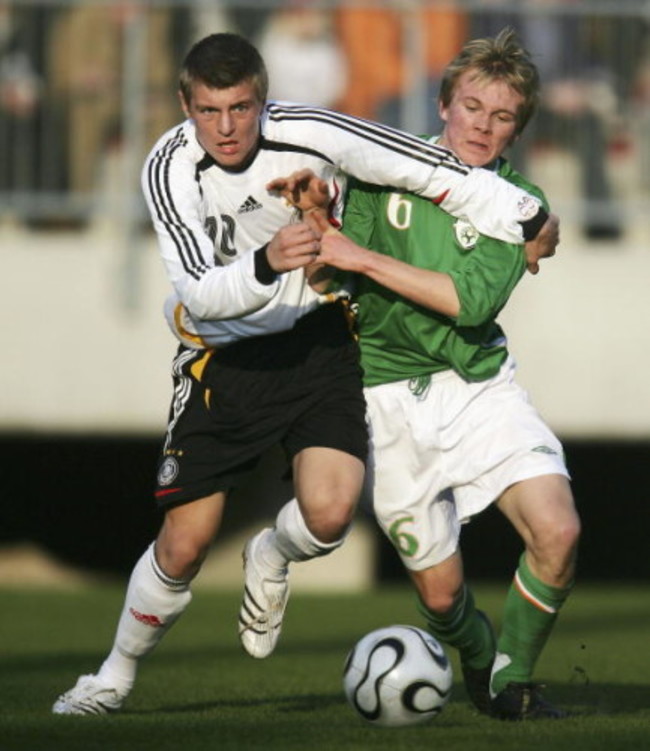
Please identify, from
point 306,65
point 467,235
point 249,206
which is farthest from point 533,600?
point 306,65

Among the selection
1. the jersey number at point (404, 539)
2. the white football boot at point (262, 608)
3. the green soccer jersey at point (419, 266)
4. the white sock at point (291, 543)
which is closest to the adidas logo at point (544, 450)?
the green soccer jersey at point (419, 266)

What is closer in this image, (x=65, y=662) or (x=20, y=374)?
(x=65, y=662)

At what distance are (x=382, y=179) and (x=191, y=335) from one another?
866 mm

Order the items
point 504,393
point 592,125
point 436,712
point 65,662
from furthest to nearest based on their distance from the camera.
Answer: point 592,125 < point 65,662 < point 504,393 < point 436,712

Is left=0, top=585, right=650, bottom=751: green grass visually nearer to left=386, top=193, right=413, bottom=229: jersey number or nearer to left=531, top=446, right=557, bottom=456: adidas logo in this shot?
left=531, top=446, right=557, bottom=456: adidas logo

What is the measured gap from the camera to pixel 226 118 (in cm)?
684

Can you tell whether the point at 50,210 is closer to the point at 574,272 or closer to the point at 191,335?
the point at 574,272

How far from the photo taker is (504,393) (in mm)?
7387

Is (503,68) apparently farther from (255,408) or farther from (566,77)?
(566,77)

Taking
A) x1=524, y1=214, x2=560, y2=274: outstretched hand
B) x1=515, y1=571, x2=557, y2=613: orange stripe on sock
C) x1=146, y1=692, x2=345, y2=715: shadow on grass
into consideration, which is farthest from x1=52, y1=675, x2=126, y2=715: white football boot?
x1=524, y1=214, x2=560, y2=274: outstretched hand

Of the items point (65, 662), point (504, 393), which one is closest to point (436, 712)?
point (504, 393)

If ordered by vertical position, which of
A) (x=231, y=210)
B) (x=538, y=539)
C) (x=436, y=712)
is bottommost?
(x=436, y=712)

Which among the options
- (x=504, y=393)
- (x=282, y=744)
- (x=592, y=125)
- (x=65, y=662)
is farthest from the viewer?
(x=592, y=125)

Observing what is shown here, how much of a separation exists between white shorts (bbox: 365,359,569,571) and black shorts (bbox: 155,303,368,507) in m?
0.18
